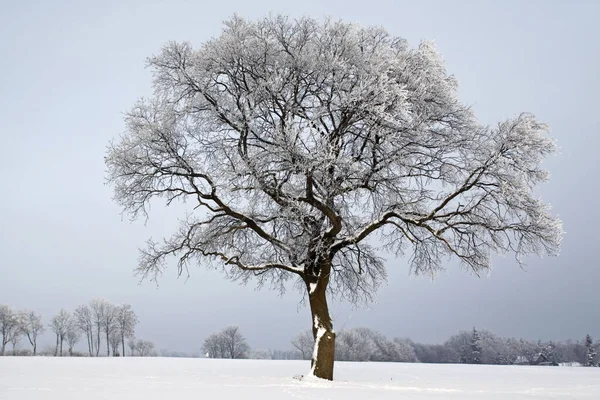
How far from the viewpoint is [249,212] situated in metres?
17.3

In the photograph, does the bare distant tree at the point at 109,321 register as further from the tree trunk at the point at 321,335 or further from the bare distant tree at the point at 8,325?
the tree trunk at the point at 321,335

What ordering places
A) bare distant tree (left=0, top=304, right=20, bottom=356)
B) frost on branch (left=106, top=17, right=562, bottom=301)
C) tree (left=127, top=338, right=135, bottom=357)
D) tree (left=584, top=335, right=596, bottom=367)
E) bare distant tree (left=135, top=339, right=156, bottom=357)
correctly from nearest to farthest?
frost on branch (left=106, top=17, right=562, bottom=301) → tree (left=584, top=335, right=596, bottom=367) → bare distant tree (left=0, top=304, right=20, bottom=356) → tree (left=127, top=338, right=135, bottom=357) → bare distant tree (left=135, top=339, right=156, bottom=357)

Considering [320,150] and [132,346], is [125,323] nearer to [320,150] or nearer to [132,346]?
Answer: [132,346]

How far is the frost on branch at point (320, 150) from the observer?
1454 cm

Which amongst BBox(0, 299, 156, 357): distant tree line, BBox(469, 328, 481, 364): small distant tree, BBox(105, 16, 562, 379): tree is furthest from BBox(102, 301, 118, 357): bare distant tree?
BBox(105, 16, 562, 379): tree

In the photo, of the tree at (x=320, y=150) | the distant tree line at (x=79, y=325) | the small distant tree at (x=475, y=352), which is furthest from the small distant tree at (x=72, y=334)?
the tree at (x=320, y=150)

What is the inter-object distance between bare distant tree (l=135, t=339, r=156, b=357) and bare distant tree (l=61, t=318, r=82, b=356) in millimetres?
17361

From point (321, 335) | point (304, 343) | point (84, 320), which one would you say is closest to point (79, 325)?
point (84, 320)

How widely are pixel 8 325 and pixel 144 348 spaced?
32.6 metres

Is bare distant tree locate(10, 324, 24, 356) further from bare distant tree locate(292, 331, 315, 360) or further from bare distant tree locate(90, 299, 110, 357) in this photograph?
bare distant tree locate(292, 331, 315, 360)

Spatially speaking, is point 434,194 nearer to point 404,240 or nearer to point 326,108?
point 404,240

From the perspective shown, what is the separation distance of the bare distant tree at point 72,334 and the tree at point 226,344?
84.8 feet

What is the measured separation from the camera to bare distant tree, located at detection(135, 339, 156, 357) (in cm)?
10912

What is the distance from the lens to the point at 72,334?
91812 mm
